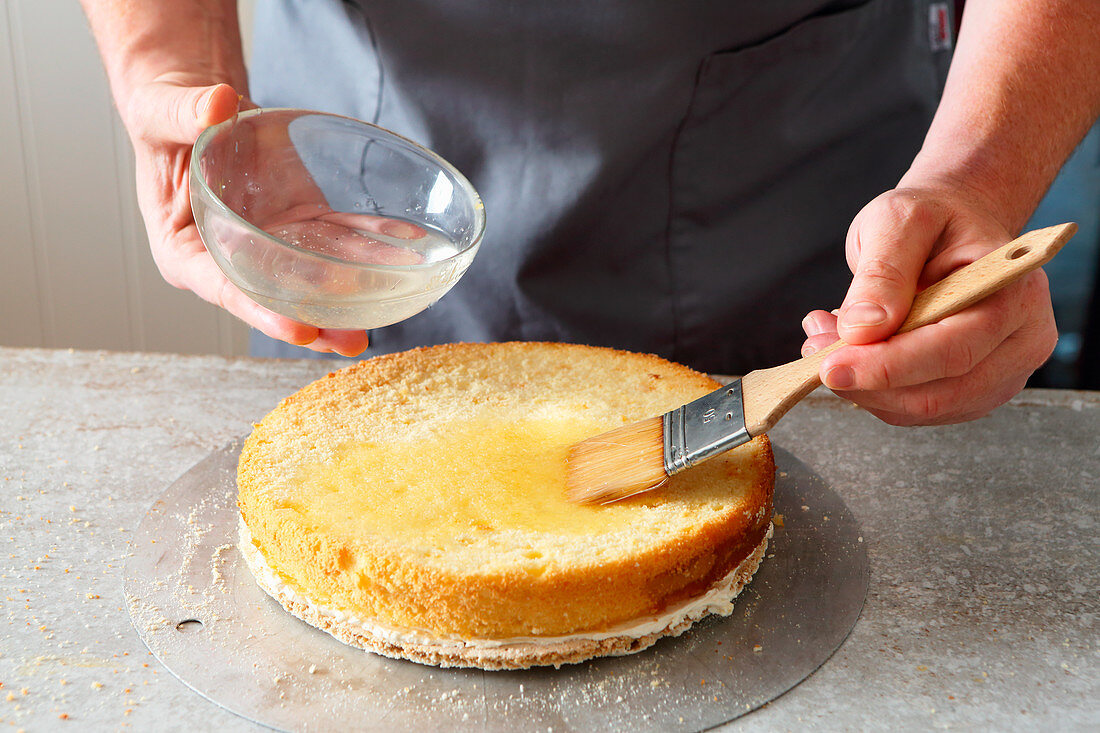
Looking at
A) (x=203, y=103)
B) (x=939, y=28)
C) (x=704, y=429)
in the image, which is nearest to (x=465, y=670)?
(x=704, y=429)

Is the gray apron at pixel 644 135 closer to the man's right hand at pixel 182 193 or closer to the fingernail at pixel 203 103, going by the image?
the man's right hand at pixel 182 193

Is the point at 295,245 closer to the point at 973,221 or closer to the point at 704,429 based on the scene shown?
the point at 704,429

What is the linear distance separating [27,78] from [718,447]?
10.2ft

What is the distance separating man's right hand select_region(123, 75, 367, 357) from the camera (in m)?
1.23

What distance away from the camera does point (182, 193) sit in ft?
4.62

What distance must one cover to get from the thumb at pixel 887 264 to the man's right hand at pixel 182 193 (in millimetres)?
653

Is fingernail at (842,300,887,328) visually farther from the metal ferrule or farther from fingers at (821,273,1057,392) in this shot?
the metal ferrule

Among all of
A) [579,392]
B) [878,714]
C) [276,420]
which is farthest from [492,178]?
[878,714]

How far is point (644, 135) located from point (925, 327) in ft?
2.52

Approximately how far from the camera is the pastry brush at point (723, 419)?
99 cm

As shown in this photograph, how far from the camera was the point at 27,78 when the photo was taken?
10.5 ft

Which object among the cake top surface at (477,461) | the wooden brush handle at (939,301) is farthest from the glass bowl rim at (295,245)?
the wooden brush handle at (939,301)

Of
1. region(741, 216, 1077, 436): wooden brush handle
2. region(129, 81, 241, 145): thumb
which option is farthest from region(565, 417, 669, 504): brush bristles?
region(129, 81, 241, 145): thumb

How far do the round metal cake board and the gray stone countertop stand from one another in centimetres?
3
